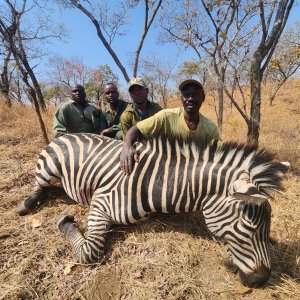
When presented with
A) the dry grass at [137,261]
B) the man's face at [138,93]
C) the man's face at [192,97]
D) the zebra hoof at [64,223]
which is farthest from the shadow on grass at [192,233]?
the man's face at [138,93]

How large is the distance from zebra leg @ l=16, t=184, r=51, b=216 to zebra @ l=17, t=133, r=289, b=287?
1 centimetres

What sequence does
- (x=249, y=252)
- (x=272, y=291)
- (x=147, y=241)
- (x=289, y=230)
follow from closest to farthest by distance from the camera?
(x=249, y=252), (x=272, y=291), (x=147, y=241), (x=289, y=230)

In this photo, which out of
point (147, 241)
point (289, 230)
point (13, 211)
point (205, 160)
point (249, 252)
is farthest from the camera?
point (13, 211)

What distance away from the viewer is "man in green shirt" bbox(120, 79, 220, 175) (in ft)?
8.06

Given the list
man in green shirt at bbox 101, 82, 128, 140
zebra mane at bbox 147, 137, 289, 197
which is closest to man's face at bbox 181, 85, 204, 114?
zebra mane at bbox 147, 137, 289, 197

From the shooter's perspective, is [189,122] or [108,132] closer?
[189,122]

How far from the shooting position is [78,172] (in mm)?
2816

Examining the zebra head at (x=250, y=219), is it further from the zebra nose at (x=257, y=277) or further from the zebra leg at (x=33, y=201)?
the zebra leg at (x=33, y=201)

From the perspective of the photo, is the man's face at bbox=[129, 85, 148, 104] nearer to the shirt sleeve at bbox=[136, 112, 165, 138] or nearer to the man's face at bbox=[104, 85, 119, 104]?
the man's face at bbox=[104, 85, 119, 104]

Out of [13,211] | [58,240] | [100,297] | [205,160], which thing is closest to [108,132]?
[13,211]

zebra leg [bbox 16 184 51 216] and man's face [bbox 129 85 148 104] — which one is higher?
man's face [bbox 129 85 148 104]

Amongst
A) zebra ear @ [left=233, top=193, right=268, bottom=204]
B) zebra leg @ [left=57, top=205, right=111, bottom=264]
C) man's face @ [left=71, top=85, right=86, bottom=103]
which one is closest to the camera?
zebra ear @ [left=233, top=193, right=268, bottom=204]

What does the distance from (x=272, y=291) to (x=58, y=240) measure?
6.42 ft

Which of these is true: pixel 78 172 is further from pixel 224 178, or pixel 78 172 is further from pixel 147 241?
pixel 224 178
